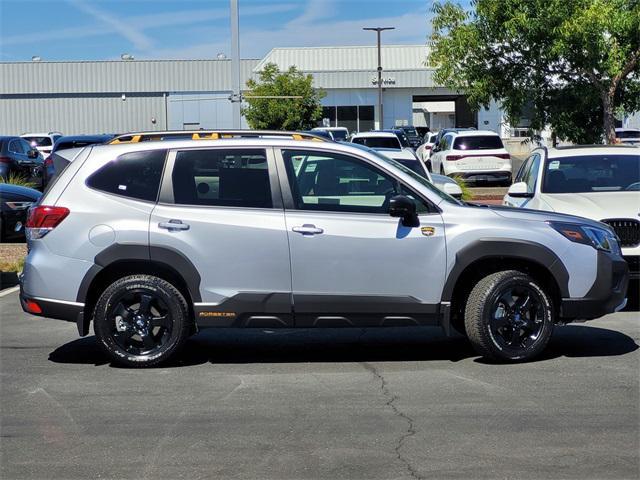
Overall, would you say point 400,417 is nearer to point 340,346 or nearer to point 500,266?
point 500,266

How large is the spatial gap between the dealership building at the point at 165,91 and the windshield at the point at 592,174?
57.5 metres

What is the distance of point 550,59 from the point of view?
2008cm

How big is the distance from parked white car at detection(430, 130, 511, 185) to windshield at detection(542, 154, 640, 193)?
17.5m

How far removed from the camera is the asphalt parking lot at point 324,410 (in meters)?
5.47

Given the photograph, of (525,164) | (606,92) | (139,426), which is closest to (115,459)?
(139,426)

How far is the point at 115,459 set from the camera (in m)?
5.60

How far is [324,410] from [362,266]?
56.9 inches

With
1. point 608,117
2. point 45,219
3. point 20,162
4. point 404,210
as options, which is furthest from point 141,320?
point 20,162

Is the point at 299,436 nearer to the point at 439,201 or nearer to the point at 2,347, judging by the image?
the point at 439,201

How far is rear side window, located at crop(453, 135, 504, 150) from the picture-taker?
30.2 m

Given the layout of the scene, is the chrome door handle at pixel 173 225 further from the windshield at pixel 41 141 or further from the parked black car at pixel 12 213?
the windshield at pixel 41 141

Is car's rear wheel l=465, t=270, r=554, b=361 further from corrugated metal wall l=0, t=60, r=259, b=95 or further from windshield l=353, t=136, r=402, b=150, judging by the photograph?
corrugated metal wall l=0, t=60, r=259, b=95

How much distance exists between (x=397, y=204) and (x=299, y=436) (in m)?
2.28

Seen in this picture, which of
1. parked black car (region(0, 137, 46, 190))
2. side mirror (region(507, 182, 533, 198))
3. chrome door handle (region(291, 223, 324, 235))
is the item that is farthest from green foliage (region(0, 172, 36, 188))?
chrome door handle (region(291, 223, 324, 235))
